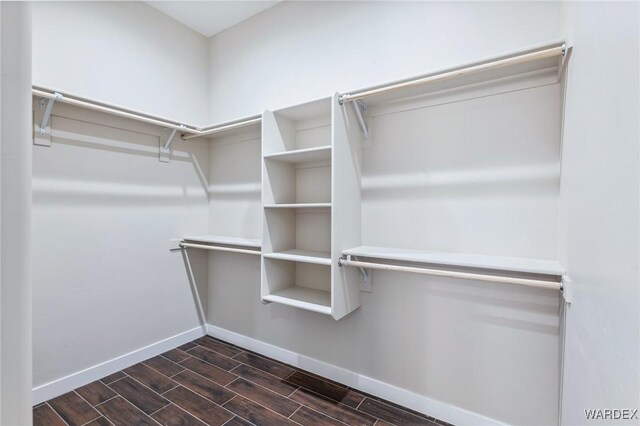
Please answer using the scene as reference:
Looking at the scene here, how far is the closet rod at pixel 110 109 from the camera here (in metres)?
1.69

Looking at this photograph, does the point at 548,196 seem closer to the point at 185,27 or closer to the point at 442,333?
the point at 442,333

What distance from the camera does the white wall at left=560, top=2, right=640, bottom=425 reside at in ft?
1.99

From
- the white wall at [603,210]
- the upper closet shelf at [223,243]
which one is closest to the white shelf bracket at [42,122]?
the upper closet shelf at [223,243]

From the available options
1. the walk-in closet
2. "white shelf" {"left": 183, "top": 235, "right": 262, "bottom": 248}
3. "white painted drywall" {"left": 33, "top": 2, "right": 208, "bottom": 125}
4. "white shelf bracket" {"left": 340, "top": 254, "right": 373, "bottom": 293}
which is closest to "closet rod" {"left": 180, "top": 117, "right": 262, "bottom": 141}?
the walk-in closet

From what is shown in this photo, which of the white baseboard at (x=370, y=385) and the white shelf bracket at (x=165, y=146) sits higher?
the white shelf bracket at (x=165, y=146)

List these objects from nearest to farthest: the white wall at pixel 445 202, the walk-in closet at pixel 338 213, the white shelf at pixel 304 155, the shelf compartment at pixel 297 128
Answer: the walk-in closet at pixel 338 213 < the white wall at pixel 445 202 < the white shelf at pixel 304 155 < the shelf compartment at pixel 297 128

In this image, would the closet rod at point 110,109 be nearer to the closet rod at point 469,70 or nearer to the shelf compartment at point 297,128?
the shelf compartment at point 297,128

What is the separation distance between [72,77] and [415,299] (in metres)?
2.68

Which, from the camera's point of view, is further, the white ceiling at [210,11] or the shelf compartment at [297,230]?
the white ceiling at [210,11]

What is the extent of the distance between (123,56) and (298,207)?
181 centimetres

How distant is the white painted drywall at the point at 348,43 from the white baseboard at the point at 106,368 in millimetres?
2020

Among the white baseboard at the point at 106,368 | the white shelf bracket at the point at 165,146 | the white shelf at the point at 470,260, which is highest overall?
the white shelf bracket at the point at 165,146

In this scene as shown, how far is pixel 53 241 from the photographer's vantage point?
187 centimetres

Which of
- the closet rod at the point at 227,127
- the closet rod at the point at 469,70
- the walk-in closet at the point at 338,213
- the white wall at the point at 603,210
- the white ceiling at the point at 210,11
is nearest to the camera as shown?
the white wall at the point at 603,210
